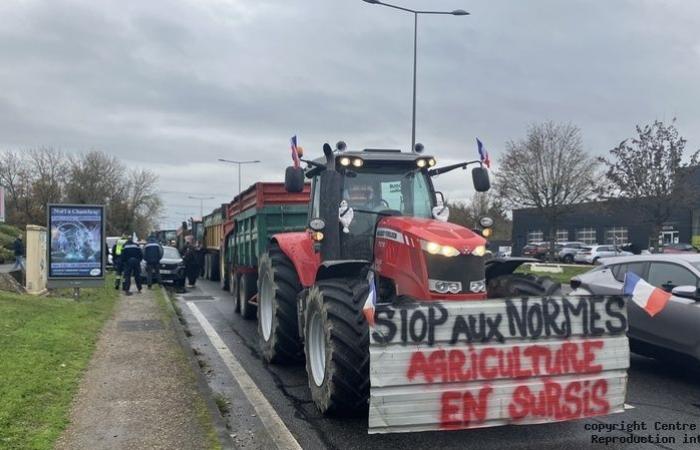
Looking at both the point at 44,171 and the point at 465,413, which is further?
the point at 44,171

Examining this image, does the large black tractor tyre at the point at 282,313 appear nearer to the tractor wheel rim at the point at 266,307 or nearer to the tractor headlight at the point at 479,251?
the tractor wheel rim at the point at 266,307

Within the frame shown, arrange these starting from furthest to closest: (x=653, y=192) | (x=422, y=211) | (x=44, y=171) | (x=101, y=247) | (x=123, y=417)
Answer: (x=44, y=171), (x=653, y=192), (x=101, y=247), (x=422, y=211), (x=123, y=417)

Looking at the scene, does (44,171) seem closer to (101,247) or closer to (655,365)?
(101,247)

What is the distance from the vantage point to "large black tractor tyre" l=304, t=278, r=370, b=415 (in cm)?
516

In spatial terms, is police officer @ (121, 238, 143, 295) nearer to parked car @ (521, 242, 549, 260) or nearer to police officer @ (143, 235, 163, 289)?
police officer @ (143, 235, 163, 289)

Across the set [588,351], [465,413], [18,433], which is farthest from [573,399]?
[18,433]

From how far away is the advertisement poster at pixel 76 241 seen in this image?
13812 mm

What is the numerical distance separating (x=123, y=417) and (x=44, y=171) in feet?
188

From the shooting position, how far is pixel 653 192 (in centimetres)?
2638

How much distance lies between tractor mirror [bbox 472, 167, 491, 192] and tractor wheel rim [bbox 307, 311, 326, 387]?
2478mm

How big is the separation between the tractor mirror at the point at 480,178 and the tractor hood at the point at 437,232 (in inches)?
34.8

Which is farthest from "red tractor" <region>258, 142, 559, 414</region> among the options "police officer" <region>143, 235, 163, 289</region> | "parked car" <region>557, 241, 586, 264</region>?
"parked car" <region>557, 241, 586, 264</region>

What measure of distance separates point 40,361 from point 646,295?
21.7 feet

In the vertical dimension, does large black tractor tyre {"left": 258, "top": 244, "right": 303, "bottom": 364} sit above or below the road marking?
above
